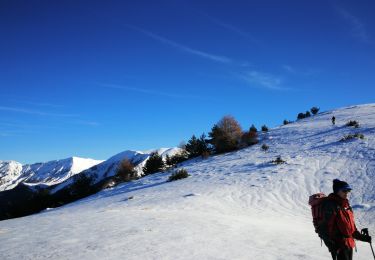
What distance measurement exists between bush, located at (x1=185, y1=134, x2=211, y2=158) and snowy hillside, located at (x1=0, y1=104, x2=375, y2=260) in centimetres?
867

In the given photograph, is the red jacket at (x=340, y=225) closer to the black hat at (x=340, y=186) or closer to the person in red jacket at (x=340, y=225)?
the person in red jacket at (x=340, y=225)

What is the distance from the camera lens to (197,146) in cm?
3753

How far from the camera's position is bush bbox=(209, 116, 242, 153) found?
33.3 metres

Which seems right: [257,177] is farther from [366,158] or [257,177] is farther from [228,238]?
[228,238]

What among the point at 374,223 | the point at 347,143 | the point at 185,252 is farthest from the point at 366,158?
the point at 185,252

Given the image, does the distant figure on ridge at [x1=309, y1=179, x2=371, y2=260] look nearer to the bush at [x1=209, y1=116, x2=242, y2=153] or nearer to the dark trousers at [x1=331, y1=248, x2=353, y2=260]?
the dark trousers at [x1=331, y1=248, x2=353, y2=260]

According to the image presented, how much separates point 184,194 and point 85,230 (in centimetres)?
842

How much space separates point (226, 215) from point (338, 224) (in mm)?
7729

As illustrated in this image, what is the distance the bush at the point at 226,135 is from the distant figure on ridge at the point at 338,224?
88.4 ft

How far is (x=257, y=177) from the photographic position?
19.7 m

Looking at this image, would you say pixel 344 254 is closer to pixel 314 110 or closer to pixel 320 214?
pixel 320 214

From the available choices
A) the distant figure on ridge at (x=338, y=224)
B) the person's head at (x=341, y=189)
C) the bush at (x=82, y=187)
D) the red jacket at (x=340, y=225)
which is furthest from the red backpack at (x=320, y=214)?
the bush at (x=82, y=187)

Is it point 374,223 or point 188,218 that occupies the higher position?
point 188,218

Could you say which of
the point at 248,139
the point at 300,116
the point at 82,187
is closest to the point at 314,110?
the point at 300,116
